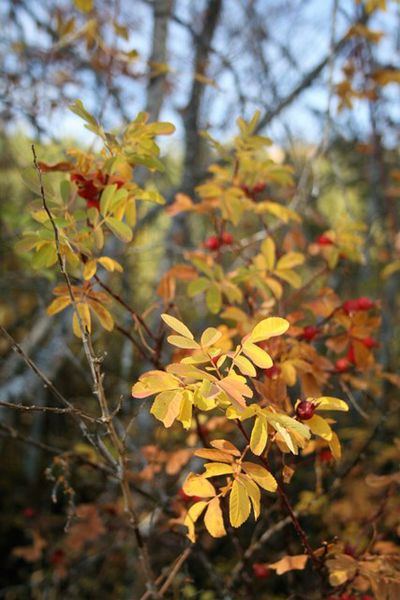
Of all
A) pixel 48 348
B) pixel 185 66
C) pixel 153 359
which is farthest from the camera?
pixel 185 66

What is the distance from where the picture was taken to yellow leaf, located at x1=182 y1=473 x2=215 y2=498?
87 cm

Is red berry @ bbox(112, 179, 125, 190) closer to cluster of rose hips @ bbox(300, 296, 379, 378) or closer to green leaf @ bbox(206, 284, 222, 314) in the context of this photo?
green leaf @ bbox(206, 284, 222, 314)

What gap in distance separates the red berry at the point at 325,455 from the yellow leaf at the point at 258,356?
61cm

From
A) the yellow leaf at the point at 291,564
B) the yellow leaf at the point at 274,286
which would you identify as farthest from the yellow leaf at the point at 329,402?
the yellow leaf at the point at 274,286

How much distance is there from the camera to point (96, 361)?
946 mm

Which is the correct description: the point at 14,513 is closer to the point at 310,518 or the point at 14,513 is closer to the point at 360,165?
the point at 310,518

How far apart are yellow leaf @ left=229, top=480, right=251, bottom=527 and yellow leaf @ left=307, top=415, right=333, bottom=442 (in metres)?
0.17

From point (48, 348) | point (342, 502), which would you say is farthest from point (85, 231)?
point (342, 502)

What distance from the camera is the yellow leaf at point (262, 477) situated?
847mm

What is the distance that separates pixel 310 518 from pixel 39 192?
260 centimetres

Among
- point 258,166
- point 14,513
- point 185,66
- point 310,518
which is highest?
point 185,66

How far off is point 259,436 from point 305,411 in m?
0.12

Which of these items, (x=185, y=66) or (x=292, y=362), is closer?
(x=292, y=362)

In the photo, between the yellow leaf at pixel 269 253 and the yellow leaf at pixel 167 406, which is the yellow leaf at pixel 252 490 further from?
the yellow leaf at pixel 269 253
